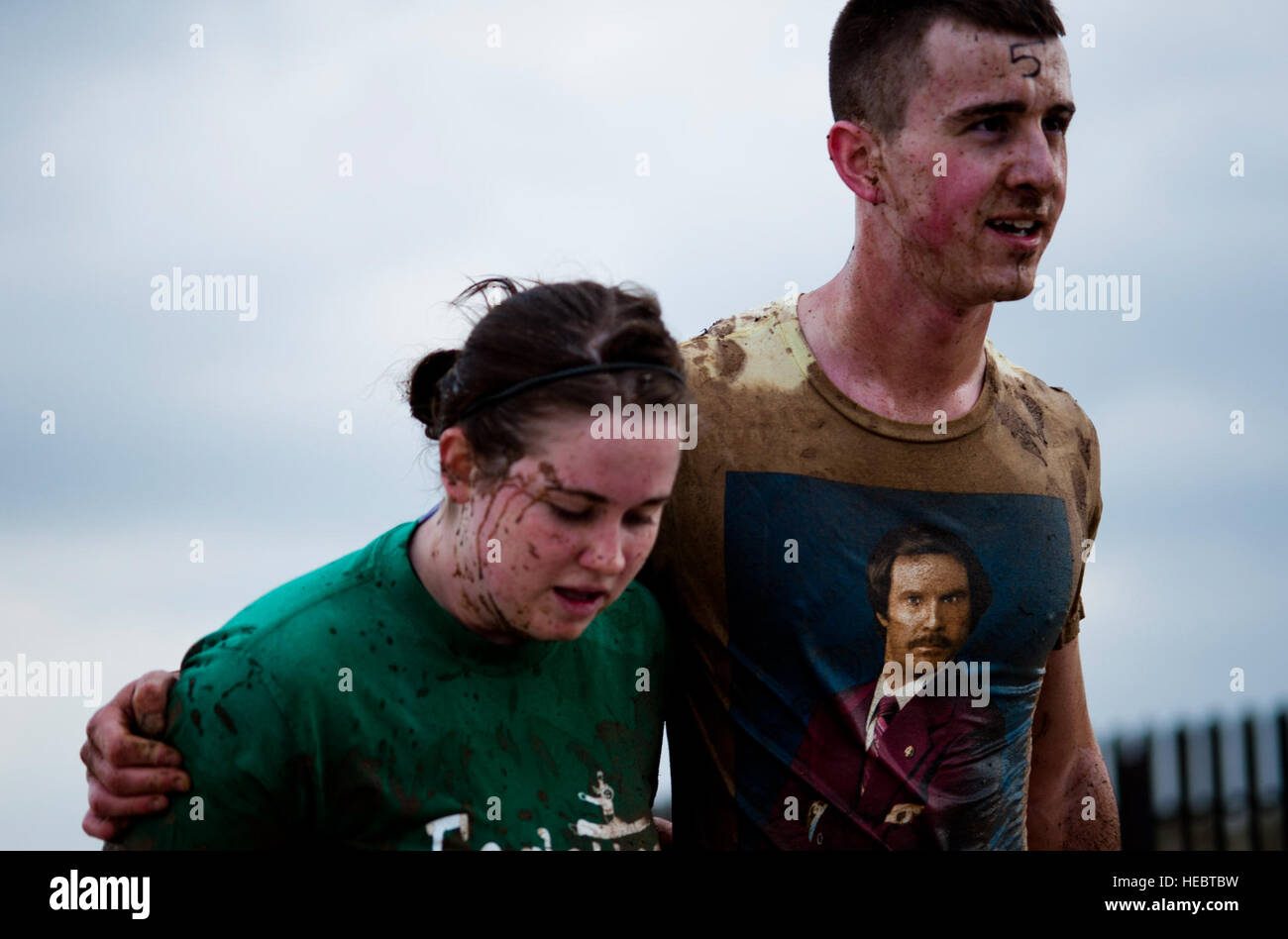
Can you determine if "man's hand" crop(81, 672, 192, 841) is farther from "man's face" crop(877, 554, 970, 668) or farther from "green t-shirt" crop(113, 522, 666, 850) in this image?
"man's face" crop(877, 554, 970, 668)

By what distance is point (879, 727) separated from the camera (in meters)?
3.68

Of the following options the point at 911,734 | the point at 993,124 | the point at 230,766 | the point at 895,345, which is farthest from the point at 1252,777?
the point at 230,766

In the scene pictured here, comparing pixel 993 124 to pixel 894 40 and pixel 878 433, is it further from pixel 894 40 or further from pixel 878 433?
pixel 878 433

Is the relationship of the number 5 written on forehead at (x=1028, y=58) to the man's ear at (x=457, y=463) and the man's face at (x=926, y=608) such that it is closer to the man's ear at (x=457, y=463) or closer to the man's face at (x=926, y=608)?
the man's face at (x=926, y=608)

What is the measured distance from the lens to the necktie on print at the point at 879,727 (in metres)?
3.66

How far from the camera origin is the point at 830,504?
3.71 metres

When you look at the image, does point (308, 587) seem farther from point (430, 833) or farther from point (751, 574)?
point (751, 574)

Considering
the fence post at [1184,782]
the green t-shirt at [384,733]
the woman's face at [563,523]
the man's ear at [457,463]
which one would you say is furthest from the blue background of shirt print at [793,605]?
the fence post at [1184,782]

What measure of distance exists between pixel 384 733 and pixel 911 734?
1.50 metres

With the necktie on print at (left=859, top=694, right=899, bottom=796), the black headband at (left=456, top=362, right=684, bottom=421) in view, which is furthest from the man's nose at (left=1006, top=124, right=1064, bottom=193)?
Result: the necktie on print at (left=859, top=694, right=899, bottom=796)

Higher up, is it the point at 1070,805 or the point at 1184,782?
the point at 1070,805

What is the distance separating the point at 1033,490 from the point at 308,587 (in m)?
2.03

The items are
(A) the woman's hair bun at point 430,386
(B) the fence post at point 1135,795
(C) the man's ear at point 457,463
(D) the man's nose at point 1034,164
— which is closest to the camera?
(C) the man's ear at point 457,463

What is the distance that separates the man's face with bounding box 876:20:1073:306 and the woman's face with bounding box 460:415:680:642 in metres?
1.19
